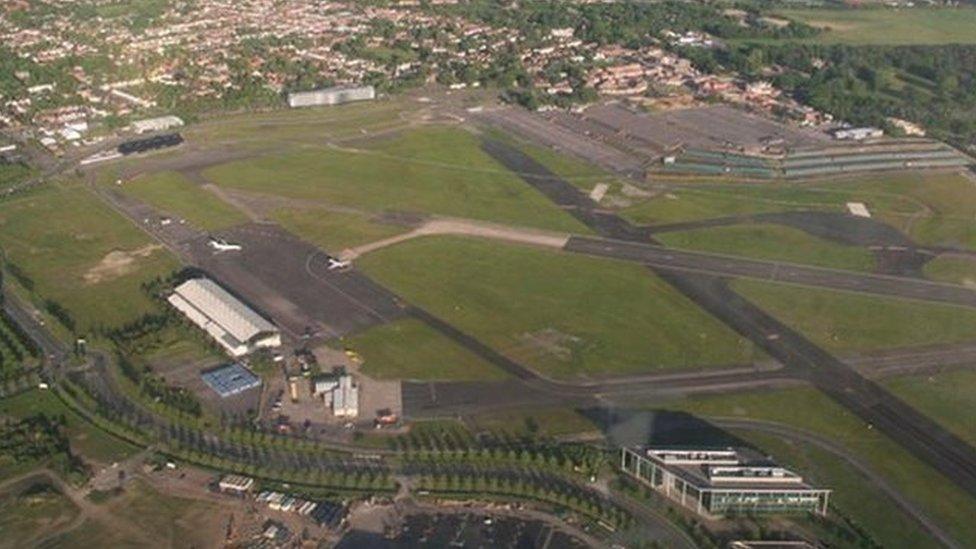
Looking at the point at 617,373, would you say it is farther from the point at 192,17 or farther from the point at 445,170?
the point at 192,17

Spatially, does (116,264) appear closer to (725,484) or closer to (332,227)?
(332,227)

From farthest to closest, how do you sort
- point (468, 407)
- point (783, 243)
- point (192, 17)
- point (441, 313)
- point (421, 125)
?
point (192, 17) → point (421, 125) → point (783, 243) → point (441, 313) → point (468, 407)

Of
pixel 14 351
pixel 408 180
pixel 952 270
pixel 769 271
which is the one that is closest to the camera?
pixel 14 351

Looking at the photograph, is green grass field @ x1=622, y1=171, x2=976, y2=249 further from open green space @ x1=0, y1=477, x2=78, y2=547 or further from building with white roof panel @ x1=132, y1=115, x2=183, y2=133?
building with white roof panel @ x1=132, y1=115, x2=183, y2=133

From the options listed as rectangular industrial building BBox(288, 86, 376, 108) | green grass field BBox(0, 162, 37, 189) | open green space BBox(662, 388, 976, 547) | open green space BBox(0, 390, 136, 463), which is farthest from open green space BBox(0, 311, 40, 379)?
rectangular industrial building BBox(288, 86, 376, 108)

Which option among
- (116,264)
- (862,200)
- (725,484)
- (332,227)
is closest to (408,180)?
(332,227)

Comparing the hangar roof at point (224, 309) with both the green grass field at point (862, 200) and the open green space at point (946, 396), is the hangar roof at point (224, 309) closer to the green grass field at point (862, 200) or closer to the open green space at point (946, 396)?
the green grass field at point (862, 200)

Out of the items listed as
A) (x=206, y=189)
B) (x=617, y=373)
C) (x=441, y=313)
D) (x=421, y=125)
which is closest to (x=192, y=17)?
(x=421, y=125)
